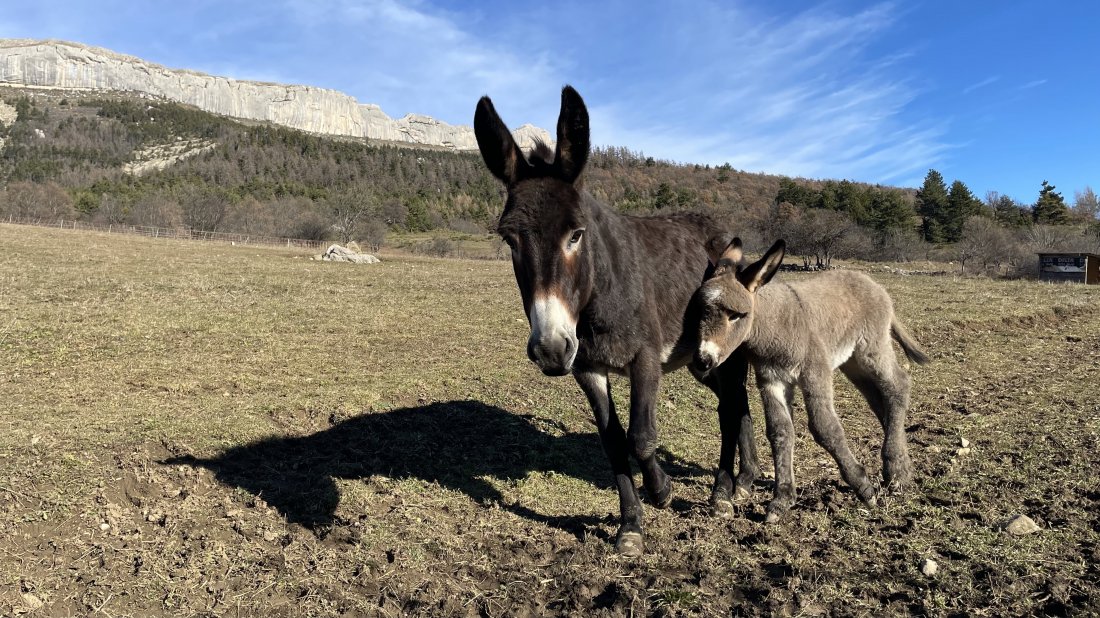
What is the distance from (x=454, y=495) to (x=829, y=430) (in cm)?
334

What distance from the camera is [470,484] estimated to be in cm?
573

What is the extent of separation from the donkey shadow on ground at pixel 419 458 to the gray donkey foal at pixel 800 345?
1.60 meters

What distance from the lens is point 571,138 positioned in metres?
3.70

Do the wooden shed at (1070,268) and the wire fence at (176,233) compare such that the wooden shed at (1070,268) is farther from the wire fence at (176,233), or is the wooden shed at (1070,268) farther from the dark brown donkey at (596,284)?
the wire fence at (176,233)

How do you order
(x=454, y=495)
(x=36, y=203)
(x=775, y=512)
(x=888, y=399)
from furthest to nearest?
(x=36, y=203) < (x=888, y=399) < (x=454, y=495) < (x=775, y=512)

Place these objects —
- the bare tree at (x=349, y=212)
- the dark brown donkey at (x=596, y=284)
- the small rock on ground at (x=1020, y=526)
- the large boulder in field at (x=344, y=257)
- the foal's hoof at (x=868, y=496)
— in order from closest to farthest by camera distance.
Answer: the dark brown donkey at (x=596, y=284)
the small rock on ground at (x=1020, y=526)
the foal's hoof at (x=868, y=496)
the large boulder in field at (x=344, y=257)
the bare tree at (x=349, y=212)

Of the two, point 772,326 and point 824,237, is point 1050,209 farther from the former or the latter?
point 772,326

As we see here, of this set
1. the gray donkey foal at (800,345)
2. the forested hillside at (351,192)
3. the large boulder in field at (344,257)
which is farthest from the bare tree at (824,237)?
the gray donkey foal at (800,345)

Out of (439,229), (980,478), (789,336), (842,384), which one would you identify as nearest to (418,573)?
(789,336)

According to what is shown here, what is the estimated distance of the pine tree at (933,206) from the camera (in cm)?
8488

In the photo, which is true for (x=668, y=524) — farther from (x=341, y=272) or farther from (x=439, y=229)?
(x=439, y=229)

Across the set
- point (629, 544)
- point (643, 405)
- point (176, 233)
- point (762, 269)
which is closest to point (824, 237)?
point (762, 269)

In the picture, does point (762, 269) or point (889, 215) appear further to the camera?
point (889, 215)

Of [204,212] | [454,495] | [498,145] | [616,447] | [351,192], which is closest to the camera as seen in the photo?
[498,145]
